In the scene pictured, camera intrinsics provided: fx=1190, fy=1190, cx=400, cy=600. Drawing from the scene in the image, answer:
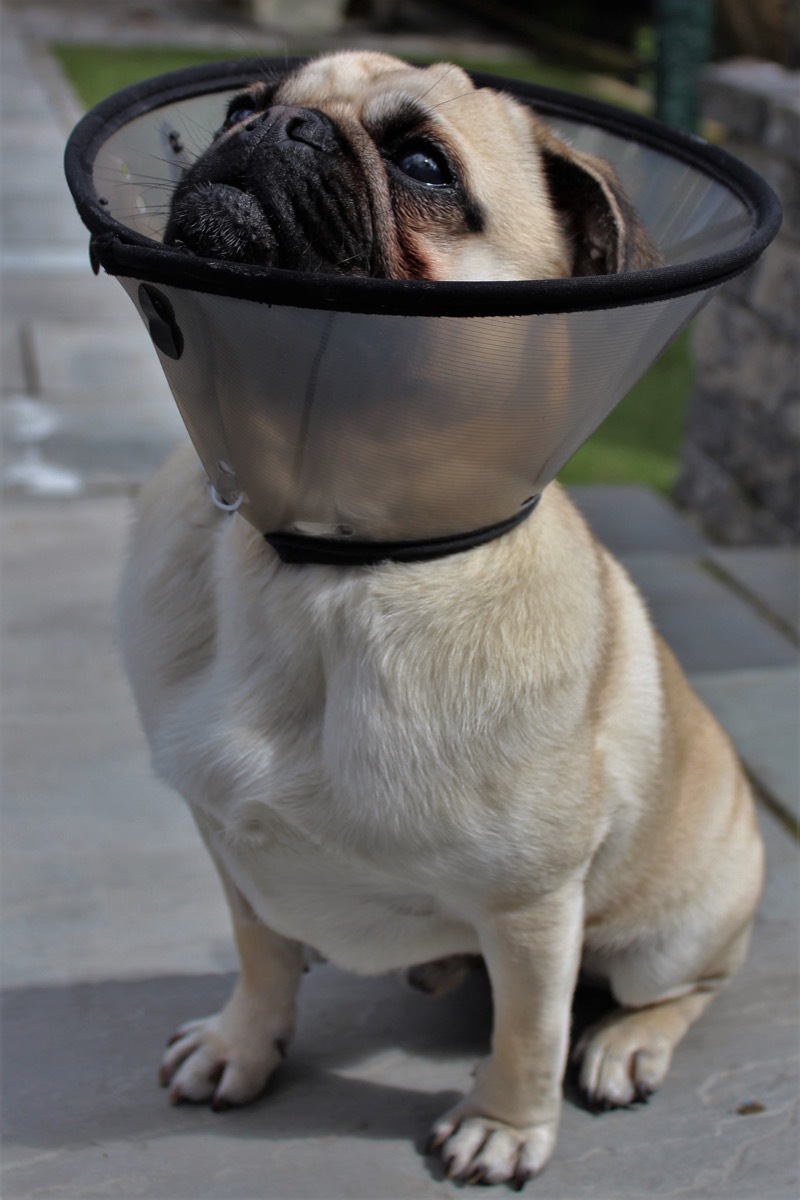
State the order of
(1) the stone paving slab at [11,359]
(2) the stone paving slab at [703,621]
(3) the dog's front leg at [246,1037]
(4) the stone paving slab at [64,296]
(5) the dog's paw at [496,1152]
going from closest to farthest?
(5) the dog's paw at [496,1152] < (3) the dog's front leg at [246,1037] < (2) the stone paving slab at [703,621] < (1) the stone paving slab at [11,359] < (4) the stone paving slab at [64,296]

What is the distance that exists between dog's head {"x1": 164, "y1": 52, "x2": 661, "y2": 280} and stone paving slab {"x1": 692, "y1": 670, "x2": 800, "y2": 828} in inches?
68.9

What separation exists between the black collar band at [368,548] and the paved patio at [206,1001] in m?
1.04

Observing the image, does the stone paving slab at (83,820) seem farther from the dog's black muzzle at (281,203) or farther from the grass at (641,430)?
the grass at (641,430)

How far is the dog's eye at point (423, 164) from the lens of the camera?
1574 mm

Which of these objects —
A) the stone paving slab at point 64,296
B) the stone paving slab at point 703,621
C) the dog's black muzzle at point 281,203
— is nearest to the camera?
the dog's black muzzle at point 281,203

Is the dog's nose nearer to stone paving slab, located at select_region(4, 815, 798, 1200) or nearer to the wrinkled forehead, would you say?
the wrinkled forehead

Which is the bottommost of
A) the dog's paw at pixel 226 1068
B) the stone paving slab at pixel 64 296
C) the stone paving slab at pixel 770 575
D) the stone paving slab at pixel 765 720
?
A: the stone paving slab at pixel 64 296

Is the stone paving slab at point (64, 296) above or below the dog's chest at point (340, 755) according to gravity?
below

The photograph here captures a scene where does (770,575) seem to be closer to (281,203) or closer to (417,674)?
(417,674)

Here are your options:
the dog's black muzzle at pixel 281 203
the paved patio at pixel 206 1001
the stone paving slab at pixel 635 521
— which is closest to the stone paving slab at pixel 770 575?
the paved patio at pixel 206 1001

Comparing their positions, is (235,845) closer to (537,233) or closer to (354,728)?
(354,728)

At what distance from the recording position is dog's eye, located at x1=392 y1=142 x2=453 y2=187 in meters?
1.57

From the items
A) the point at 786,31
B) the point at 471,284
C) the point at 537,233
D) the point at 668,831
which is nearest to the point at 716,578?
the point at 668,831

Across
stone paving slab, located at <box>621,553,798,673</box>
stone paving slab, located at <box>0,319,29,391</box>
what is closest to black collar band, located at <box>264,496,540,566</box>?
stone paving slab, located at <box>621,553,798,673</box>
